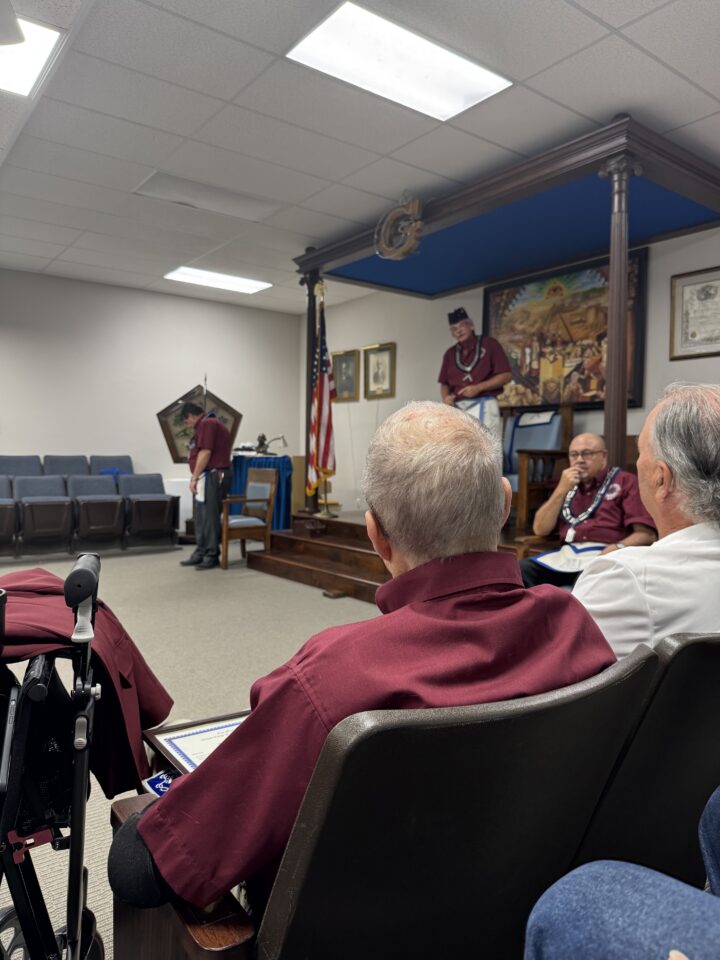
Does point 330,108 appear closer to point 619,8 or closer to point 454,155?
point 454,155

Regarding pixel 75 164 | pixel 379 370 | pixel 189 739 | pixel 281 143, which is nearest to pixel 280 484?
pixel 379 370

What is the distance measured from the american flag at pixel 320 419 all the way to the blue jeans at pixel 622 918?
19.4 feet

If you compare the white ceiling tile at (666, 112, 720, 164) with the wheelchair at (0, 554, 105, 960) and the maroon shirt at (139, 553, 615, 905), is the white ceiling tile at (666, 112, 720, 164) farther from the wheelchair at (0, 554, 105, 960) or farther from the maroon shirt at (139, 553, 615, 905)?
the wheelchair at (0, 554, 105, 960)

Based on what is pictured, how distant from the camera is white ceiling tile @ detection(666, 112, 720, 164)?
3.81 m

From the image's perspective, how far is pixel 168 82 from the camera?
350 centimetres

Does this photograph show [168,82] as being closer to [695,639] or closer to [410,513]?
[410,513]

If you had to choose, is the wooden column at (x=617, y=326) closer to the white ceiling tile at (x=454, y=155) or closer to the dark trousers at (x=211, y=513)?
the white ceiling tile at (x=454, y=155)

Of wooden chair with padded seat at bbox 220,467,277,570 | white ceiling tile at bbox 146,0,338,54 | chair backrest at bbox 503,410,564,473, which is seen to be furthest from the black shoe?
white ceiling tile at bbox 146,0,338,54

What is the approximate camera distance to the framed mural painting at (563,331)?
18.0ft

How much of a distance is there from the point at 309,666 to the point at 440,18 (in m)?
3.22

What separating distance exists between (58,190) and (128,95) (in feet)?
5.75

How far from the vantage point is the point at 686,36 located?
3.01 m

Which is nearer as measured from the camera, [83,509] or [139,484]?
[83,509]

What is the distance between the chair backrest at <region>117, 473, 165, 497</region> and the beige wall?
85 centimetres
